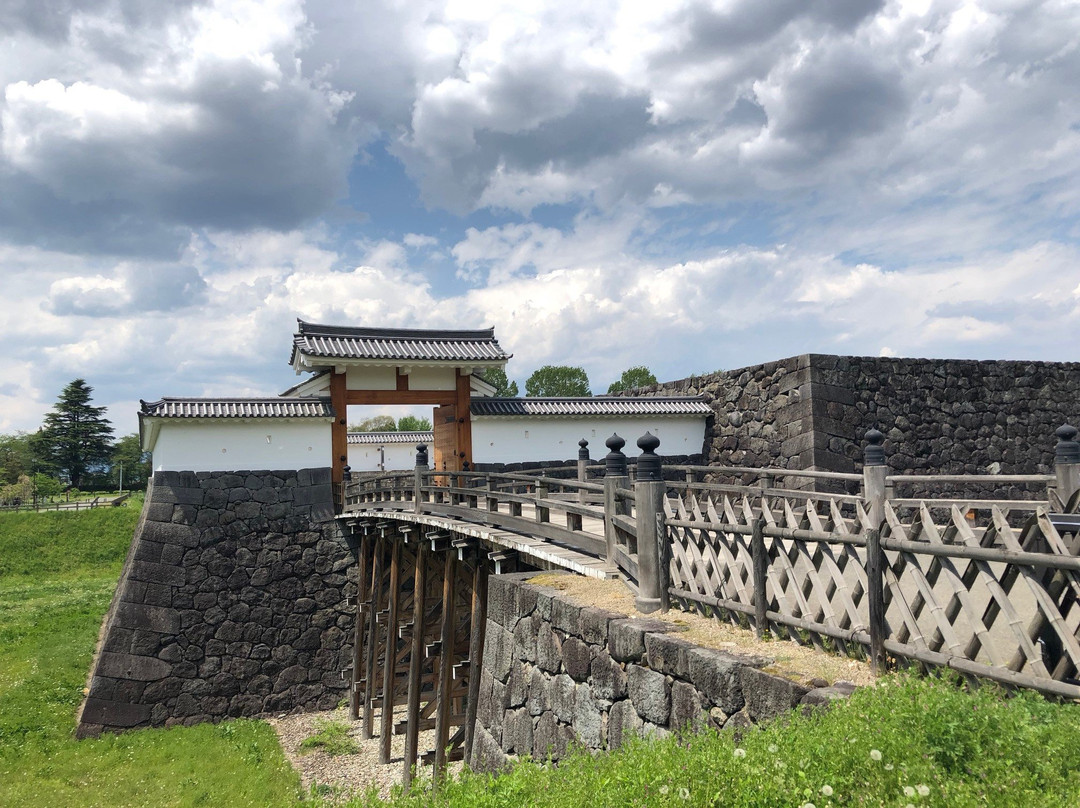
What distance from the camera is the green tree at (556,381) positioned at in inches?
2025

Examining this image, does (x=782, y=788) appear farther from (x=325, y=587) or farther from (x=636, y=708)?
(x=325, y=587)

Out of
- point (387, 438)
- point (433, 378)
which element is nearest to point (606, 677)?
point (433, 378)

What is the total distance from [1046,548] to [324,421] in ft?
46.6

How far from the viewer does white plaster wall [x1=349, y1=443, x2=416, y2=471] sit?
30.1 meters

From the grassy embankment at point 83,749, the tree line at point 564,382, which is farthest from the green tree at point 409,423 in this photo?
the grassy embankment at point 83,749

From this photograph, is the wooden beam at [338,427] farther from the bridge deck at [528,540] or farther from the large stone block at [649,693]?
the large stone block at [649,693]

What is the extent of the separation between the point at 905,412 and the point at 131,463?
54.4 m

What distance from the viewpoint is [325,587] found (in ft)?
51.1

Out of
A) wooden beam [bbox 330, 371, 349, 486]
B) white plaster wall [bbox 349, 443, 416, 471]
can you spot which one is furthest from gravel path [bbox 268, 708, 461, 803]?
white plaster wall [bbox 349, 443, 416, 471]

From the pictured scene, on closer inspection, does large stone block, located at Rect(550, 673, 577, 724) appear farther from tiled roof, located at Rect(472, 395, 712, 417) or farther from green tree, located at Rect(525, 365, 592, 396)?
green tree, located at Rect(525, 365, 592, 396)

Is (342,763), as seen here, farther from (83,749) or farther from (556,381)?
(556,381)

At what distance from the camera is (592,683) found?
509cm

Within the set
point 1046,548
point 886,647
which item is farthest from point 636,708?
point 1046,548

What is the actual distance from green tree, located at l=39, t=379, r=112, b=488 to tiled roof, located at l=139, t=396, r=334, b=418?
1549 inches
